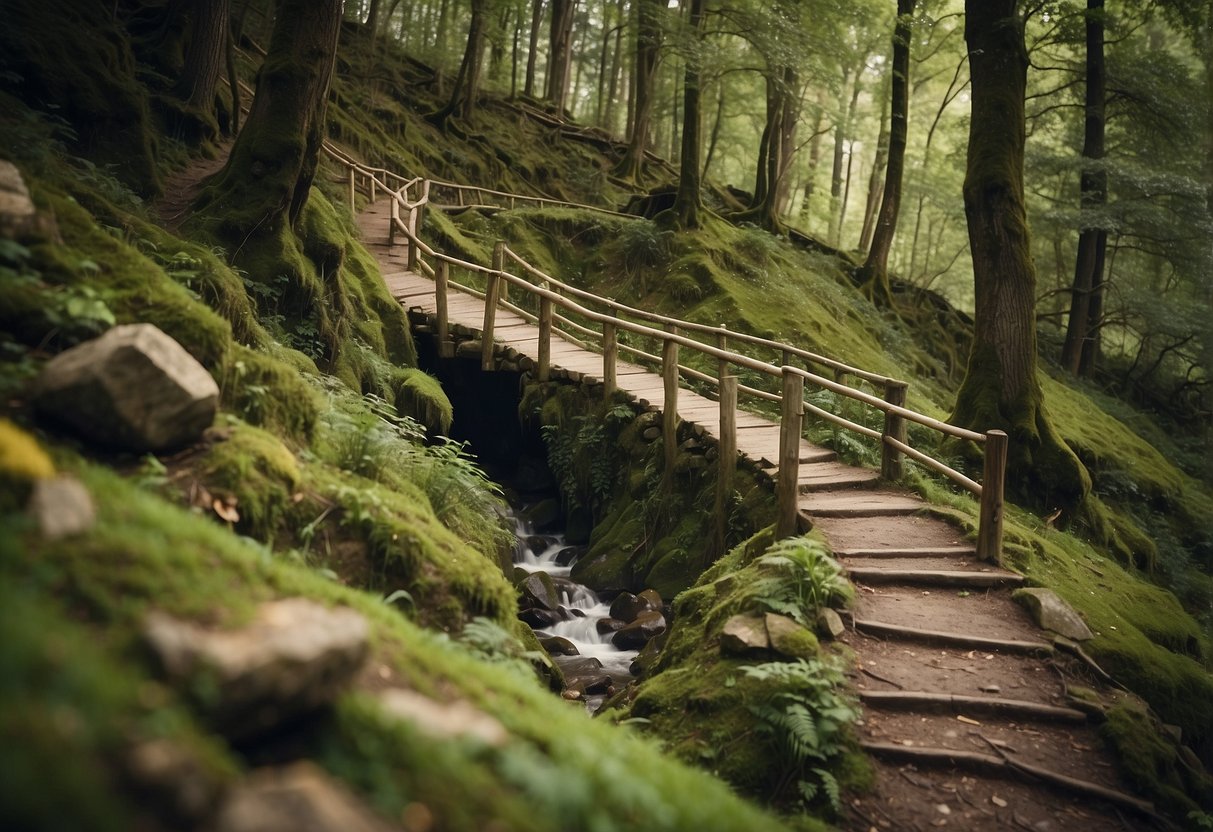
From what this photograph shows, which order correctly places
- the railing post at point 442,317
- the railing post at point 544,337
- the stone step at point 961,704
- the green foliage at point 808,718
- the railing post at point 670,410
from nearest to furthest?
the green foliage at point 808,718
the stone step at point 961,704
the railing post at point 670,410
the railing post at point 544,337
the railing post at point 442,317

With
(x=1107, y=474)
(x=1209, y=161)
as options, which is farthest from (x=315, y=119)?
(x=1209, y=161)

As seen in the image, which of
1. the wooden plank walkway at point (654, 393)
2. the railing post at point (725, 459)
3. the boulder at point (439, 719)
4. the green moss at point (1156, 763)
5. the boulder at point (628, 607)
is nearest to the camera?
the boulder at point (439, 719)

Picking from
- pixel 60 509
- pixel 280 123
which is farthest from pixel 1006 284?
pixel 60 509

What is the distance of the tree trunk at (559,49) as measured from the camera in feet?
90.1

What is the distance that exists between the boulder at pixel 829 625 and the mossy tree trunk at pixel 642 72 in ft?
42.6

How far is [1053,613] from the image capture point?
18.6 feet

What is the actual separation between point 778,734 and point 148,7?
641 inches

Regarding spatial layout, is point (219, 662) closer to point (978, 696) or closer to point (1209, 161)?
point (978, 696)

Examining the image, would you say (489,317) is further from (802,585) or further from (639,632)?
(802,585)

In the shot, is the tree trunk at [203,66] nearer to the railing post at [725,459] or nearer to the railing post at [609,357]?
the railing post at [609,357]

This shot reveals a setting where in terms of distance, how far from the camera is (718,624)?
5.63m

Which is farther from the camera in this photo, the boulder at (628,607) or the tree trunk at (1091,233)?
the tree trunk at (1091,233)

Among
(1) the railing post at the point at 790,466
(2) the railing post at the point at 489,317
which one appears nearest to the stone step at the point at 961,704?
(1) the railing post at the point at 790,466

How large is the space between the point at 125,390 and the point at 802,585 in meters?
4.32
